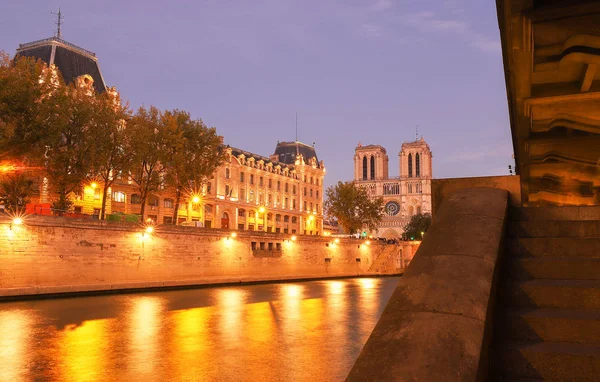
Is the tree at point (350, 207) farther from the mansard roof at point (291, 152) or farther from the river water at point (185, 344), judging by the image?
the river water at point (185, 344)

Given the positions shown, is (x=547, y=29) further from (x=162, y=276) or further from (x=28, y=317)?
(x=162, y=276)

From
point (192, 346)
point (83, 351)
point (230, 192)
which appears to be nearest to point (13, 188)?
point (83, 351)

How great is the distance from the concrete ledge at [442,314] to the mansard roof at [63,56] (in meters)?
50.3

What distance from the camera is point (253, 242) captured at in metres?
45.2

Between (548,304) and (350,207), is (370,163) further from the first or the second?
(548,304)

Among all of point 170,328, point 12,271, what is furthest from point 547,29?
point 12,271

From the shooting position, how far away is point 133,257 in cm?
3375

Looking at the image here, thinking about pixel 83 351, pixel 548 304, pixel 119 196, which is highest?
pixel 119 196

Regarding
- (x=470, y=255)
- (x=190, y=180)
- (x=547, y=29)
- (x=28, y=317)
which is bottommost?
(x=28, y=317)

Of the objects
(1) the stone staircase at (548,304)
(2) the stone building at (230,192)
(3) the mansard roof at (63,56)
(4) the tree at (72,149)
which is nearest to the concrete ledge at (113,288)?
(4) the tree at (72,149)

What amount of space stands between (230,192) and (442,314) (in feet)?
229

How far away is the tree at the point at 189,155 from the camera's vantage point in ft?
138

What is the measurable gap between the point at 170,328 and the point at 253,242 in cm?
3162

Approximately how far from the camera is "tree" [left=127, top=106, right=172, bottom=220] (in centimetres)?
3719
